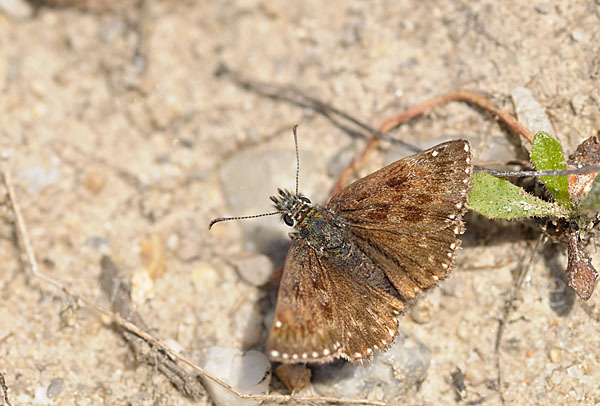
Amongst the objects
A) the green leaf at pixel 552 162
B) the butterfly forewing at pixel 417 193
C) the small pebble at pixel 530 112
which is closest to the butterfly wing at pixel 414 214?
the butterfly forewing at pixel 417 193

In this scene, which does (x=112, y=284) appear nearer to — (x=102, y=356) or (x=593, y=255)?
(x=102, y=356)

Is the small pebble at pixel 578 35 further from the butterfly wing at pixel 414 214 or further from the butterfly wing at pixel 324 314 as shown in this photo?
the butterfly wing at pixel 324 314

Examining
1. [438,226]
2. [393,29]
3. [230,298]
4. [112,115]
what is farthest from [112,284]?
[393,29]

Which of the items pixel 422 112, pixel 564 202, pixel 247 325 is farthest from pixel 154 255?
pixel 564 202

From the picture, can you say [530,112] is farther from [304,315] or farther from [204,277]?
[204,277]

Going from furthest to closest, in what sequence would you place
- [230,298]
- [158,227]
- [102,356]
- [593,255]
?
[158,227], [230,298], [102,356], [593,255]

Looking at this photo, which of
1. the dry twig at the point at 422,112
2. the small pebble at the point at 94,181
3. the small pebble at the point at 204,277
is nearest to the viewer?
the dry twig at the point at 422,112

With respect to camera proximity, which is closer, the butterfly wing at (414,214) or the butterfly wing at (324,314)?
the butterfly wing at (324,314)
